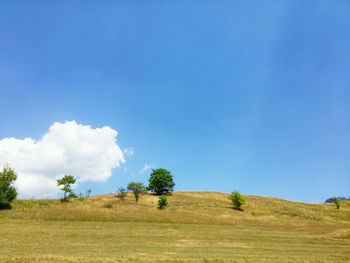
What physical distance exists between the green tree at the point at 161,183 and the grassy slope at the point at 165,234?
45.1ft

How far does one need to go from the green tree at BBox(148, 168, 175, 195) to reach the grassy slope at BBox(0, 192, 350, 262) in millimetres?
13739

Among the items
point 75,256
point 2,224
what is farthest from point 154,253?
point 2,224

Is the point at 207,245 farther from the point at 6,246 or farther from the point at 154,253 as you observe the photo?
the point at 6,246

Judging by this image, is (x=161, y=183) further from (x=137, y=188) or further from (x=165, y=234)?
(x=165, y=234)

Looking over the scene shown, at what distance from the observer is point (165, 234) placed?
49.8 meters

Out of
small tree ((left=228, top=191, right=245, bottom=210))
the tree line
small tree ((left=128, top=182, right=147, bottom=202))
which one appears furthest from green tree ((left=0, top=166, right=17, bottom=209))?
small tree ((left=228, top=191, right=245, bottom=210))

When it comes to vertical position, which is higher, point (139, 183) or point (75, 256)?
point (139, 183)

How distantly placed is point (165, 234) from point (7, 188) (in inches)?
1929

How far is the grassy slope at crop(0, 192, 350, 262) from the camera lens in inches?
1222

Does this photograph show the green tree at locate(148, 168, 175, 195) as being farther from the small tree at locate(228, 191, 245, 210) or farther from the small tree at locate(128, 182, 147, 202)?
the small tree at locate(228, 191, 245, 210)

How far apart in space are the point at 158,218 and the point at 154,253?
36.4 m

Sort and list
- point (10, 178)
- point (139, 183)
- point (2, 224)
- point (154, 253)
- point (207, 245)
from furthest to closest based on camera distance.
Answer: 1. point (139, 183)
2. point (10, 178)
3. point (2, 224)
4. point (207, 245)
5. point (154, 253)

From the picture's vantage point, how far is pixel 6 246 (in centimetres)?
3409

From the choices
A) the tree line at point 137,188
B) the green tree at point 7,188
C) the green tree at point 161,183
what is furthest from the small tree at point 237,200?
the green tree at point 7,188
